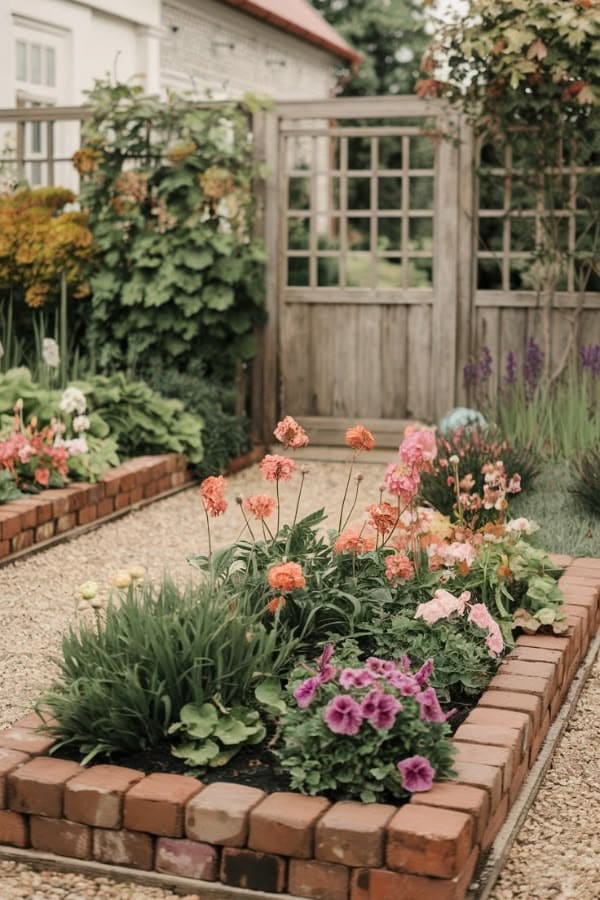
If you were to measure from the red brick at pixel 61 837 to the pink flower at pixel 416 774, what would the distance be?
676 mm

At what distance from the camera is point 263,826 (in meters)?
2.68

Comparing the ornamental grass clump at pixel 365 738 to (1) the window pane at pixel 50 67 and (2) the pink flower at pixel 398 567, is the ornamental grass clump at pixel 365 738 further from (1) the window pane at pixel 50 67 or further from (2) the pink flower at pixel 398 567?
(1) the window pane at pixel 50 67

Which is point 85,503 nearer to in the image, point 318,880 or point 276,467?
point 276,467

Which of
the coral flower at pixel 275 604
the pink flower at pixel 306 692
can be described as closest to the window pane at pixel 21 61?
the coral flower at pixel 275 604

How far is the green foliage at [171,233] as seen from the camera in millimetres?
8023

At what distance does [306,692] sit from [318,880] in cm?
45

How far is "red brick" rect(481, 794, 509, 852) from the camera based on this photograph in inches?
114

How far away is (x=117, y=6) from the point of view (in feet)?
37.2

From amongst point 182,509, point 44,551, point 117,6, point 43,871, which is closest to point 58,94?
point 117,6

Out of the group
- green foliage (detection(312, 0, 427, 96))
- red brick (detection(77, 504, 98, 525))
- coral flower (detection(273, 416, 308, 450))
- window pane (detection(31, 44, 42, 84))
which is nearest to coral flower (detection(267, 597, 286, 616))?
coral flower (detection(273, 416, 308, 450))

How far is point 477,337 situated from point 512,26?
1883 millimetres

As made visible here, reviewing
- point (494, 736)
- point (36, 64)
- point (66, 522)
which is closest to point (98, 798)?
point (494, 736)

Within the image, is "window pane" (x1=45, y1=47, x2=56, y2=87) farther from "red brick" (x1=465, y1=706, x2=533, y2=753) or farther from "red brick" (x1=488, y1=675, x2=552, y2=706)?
"red brick" (x1=465, y1=706, x2=533, y2=753)

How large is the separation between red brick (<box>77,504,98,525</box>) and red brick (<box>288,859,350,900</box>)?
150 inches
